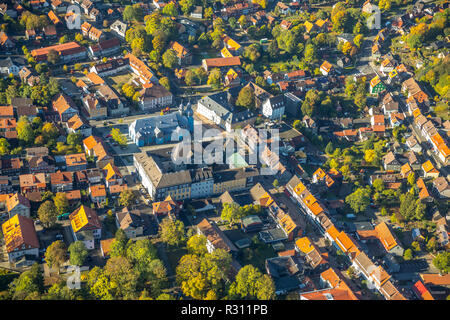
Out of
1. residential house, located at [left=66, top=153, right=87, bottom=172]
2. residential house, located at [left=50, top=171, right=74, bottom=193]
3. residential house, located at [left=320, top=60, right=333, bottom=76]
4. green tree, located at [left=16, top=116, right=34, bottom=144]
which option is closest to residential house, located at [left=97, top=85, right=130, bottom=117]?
green tree, located at [left=16, top=116, right=34, bottom=144]

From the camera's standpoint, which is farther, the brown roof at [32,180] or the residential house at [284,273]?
the brown roof at [32,180]

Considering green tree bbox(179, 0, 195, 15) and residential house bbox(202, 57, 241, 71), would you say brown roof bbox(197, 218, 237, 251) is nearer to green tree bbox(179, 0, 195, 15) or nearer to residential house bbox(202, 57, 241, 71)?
residential house bbox(202, 57, 241, 71)

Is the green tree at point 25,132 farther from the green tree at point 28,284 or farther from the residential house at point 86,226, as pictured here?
the green tree at point 28,284

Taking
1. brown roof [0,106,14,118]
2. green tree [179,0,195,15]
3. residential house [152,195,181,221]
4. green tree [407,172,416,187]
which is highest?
green tree [179,0,195,15]

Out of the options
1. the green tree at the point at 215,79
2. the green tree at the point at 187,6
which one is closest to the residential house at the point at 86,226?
the green tree at the point at 215,79

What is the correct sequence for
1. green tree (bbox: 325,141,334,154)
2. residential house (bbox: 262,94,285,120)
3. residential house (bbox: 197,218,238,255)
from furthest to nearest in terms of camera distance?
residential house (bbox: 262,94,285,120) < green tree (bbox: 325,141,334,154) < residential house (bbox: 197,218,238,255)
